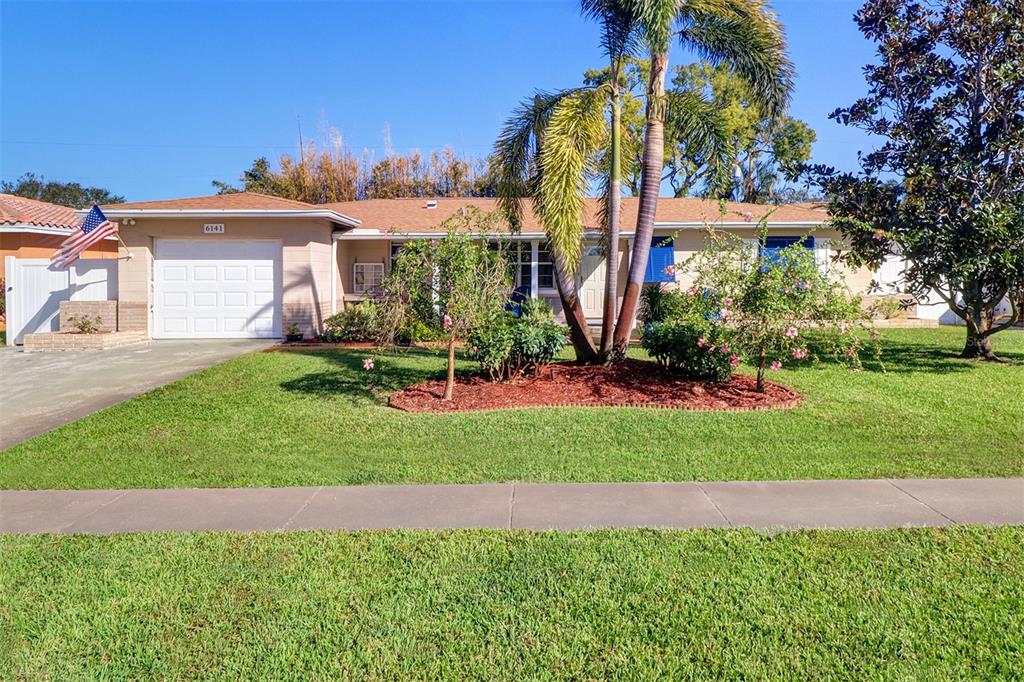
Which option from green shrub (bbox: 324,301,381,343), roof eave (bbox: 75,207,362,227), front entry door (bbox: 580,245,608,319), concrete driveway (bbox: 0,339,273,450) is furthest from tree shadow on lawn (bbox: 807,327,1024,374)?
roof eave (bbox: 75,207,362,227)

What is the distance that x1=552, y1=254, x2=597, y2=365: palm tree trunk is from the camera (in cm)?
1101

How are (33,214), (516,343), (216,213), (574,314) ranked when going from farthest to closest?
(33,214), (216,213), (574,314), (516,343)

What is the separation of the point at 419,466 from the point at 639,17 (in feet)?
21.8

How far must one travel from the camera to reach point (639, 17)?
994cm

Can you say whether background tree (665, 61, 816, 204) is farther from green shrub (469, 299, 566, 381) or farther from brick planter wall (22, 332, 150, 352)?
brick planter wall (22, 332, 150, 352)

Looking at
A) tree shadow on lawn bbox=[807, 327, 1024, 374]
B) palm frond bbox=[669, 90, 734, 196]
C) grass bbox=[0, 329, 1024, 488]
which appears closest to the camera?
grass bbox=[0, 329, 1024, 488]

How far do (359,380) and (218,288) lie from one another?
25.0ft

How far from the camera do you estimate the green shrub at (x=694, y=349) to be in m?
9.63

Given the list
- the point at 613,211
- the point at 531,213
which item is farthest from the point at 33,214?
the point at 613,211

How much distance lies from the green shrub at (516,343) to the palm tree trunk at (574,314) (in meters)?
0.23

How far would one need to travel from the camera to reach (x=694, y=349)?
1027 centimetres

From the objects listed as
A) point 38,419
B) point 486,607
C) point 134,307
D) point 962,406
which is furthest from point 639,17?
point 134,307

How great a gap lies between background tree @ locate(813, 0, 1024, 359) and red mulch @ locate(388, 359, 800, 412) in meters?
3.91

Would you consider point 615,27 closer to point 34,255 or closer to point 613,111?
point 613,111
